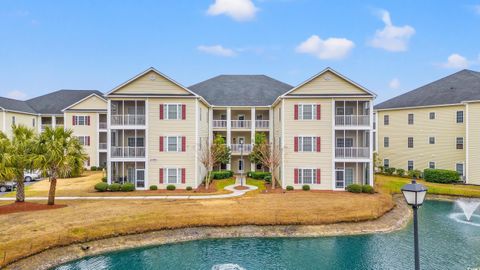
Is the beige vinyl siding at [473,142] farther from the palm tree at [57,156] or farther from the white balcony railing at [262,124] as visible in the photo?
the palm tree at [57,156]

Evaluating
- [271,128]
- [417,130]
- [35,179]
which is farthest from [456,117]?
[35,179]

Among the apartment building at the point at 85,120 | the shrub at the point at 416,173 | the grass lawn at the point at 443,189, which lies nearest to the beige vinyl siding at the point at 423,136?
the shrub at the point at 416,173

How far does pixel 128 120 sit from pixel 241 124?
1436cm

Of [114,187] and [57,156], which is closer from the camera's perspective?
[57,156]

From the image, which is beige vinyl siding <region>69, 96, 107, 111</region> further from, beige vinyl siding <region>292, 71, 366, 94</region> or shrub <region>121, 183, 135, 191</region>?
beige vinyl siding <region>292, 71, 366, 94</region>

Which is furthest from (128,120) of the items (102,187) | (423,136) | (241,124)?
(423,136)

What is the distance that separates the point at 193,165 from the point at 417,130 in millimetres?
28569

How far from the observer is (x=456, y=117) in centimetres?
3559

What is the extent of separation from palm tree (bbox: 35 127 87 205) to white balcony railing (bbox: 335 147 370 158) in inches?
869

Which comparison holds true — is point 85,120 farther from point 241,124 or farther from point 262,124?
point 262,124

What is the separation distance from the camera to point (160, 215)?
66.4 ft

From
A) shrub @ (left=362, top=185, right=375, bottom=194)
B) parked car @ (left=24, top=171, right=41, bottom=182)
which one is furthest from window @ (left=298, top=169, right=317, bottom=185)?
parked car @ (left=24, top=171, right=41, bottom=182)

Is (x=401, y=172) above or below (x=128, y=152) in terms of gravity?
below

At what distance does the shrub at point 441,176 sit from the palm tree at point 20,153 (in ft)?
126
